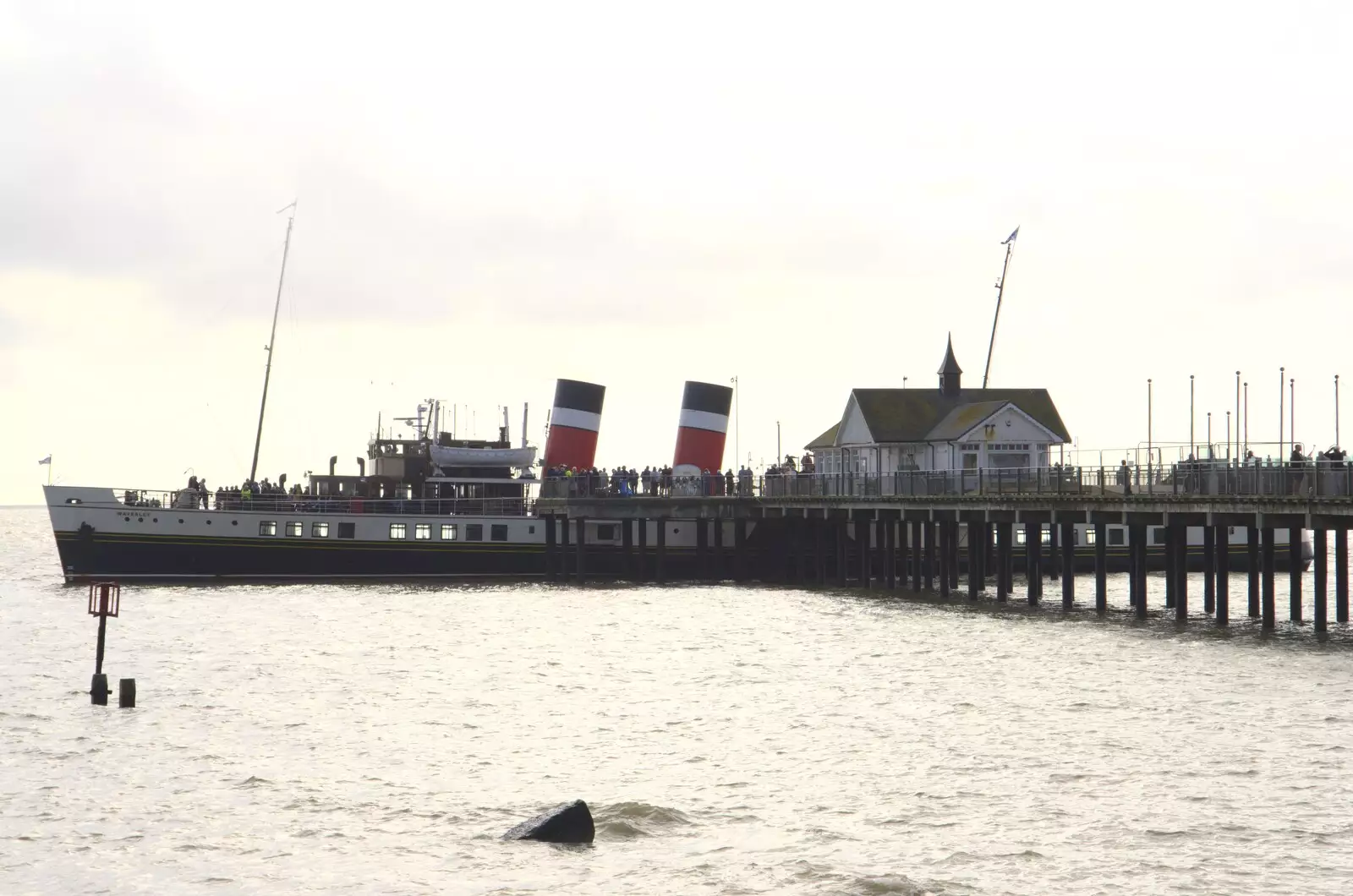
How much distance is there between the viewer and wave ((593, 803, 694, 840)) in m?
22.3

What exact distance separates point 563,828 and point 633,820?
4.70 ft

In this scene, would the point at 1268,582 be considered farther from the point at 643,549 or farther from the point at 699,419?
the point at 699,419

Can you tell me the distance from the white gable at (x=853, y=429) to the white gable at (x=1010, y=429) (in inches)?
213

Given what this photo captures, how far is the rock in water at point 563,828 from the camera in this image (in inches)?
859

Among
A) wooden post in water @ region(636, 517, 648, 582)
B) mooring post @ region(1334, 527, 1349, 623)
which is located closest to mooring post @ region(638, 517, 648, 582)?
wooden post in water @ region(636, 517, 648, 582)

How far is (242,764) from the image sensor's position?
1066 inches

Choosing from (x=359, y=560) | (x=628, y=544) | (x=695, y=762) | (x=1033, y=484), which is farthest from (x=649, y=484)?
(x=695, y=762)

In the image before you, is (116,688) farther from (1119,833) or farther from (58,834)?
(1119,833)

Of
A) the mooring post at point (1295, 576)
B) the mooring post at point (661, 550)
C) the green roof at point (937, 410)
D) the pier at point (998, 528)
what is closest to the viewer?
the pier at point (998, 528)

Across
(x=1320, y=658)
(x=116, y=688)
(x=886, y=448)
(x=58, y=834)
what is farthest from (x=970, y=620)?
(x=58, y=834)

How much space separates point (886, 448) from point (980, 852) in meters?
50.0

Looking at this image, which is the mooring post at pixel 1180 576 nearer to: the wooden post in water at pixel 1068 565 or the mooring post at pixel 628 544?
the wooden post in water at pixel 1068 565

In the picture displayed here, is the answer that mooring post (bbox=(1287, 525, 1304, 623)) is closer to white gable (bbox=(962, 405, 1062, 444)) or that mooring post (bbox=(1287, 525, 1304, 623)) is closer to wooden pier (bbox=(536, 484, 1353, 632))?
wooden pier (bbox=(536, 484, 1353, 632))

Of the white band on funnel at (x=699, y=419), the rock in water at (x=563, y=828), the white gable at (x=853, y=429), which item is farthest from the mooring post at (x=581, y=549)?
the rock in water at (x=563, y=828)
